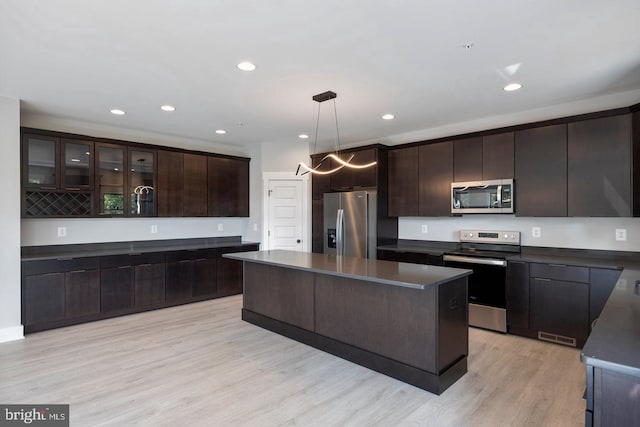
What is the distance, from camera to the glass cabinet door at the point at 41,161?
4.06m

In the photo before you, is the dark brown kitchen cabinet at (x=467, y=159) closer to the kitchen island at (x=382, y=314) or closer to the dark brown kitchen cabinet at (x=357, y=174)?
the dark brown kitchen cabinet at (x=357, y=174)

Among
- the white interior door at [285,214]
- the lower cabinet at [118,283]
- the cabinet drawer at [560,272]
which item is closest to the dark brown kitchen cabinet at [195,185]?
the lower cabinet at [118,283]

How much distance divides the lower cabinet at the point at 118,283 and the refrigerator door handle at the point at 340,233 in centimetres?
160

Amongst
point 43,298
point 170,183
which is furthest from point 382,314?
point 170,183

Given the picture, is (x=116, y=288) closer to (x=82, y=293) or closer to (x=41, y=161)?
(x=82, y=293)

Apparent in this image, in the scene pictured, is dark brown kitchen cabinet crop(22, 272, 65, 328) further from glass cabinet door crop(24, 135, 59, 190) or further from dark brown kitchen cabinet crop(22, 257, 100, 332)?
glass cabinet door crop(24, 135, 59, 190)

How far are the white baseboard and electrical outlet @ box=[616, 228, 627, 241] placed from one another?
639 centimetres

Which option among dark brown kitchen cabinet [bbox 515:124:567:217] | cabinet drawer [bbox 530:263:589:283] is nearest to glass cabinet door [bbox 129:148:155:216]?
dark brown kitchen cabinet [bbox 515:124:567:217]

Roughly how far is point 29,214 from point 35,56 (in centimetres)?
220

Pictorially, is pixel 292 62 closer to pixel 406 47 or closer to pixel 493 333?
pixel 406 47

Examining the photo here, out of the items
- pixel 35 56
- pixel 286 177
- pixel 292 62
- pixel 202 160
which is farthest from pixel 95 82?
pixel 286 177

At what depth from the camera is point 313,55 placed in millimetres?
2688

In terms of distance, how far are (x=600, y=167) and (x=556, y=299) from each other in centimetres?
141

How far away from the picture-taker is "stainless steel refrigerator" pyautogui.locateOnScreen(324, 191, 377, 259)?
5176 millimetres
